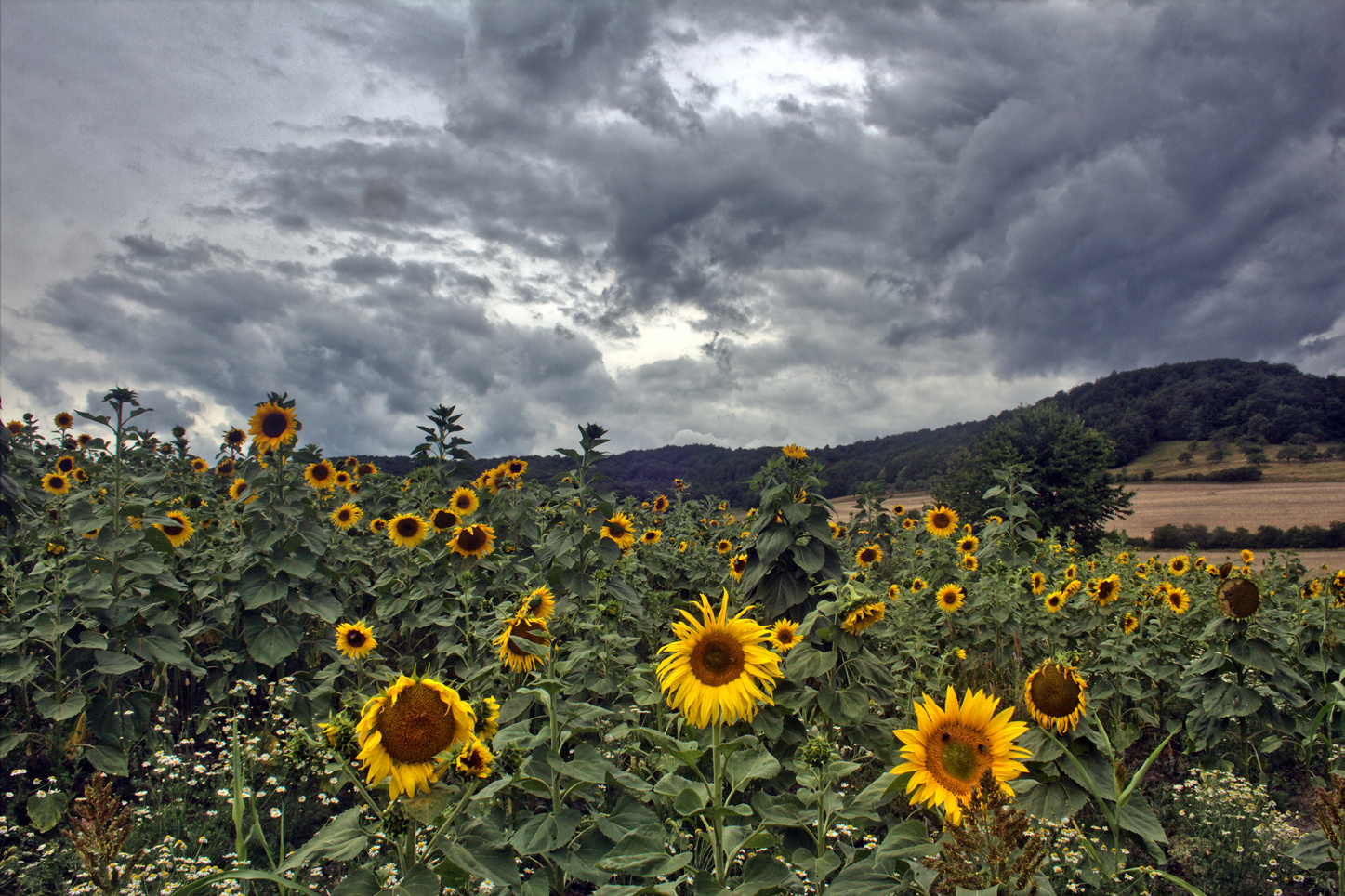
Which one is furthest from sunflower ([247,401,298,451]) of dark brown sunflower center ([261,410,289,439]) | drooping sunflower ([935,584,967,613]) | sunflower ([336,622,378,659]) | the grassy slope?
the grassy slope

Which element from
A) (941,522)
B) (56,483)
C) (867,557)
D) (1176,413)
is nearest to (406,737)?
(867,557)

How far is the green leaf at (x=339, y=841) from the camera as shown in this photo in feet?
5.26

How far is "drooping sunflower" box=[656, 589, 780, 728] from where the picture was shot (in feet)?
6.88

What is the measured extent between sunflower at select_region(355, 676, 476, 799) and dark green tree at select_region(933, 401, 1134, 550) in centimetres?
2441

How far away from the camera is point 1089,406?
57875 millimetres

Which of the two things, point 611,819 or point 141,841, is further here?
point 141,841

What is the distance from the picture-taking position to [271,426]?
214 inches

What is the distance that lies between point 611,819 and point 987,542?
20.3 ft

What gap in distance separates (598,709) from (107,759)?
3562 millimetres

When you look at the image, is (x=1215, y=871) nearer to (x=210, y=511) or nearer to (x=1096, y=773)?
(x=1096, y=773)

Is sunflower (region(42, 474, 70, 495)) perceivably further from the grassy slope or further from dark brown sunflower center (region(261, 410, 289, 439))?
the grassy slope

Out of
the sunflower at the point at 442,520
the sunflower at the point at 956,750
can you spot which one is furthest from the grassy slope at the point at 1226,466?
the sunflower at the point at 956,750

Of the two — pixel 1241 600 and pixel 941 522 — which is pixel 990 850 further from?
pixel 941 522

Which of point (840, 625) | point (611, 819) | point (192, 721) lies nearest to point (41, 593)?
point (192, 721)
